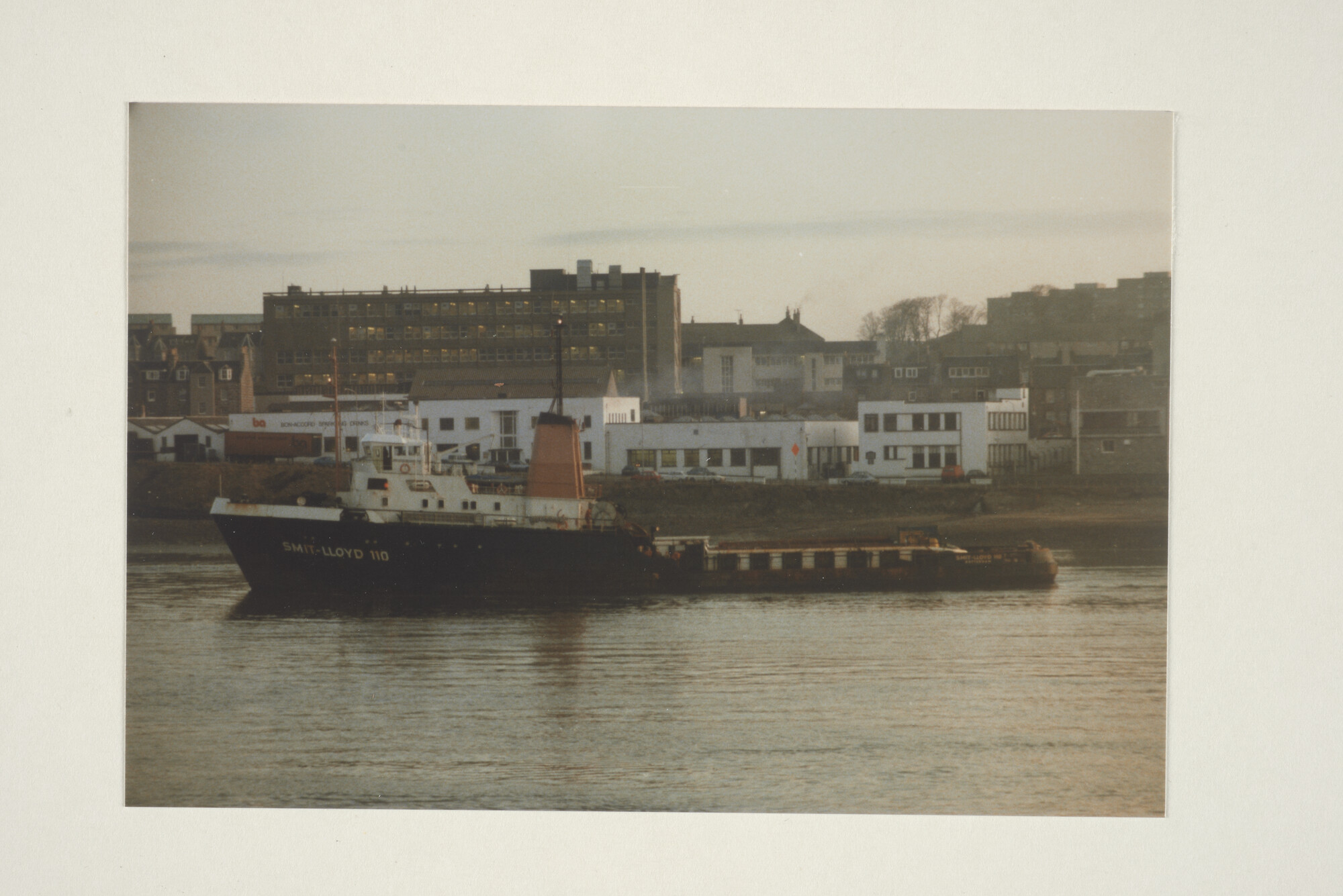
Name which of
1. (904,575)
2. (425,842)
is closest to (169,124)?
(425,842)

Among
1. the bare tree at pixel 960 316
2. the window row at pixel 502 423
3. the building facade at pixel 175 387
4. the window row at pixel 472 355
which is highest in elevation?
the bare tree at pixel 960 316

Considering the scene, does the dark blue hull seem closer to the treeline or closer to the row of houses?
the row of houses

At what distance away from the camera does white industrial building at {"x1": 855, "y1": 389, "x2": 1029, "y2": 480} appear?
152 inches

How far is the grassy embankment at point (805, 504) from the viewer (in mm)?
3572

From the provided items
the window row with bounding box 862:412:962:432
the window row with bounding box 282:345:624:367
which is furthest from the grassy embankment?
the window row with bounding box 282:345:624:367

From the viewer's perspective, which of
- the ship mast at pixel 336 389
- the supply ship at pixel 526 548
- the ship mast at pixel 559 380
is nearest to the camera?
the ship mast at pixel 336 389

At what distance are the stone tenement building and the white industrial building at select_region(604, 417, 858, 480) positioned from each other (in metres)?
0.19

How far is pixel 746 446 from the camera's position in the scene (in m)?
4.04

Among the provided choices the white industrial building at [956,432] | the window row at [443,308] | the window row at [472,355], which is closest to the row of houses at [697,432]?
the white industrial building at [956,432]

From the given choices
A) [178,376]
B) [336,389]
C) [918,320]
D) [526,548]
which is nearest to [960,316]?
[918,320]

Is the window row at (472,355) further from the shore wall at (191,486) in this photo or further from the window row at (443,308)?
the shore wall at (191,486)

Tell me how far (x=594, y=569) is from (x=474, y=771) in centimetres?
114

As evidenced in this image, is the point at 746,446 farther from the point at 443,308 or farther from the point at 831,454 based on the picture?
the point at 443,308

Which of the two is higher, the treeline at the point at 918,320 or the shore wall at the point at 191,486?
the treeline at the point at 918,320
